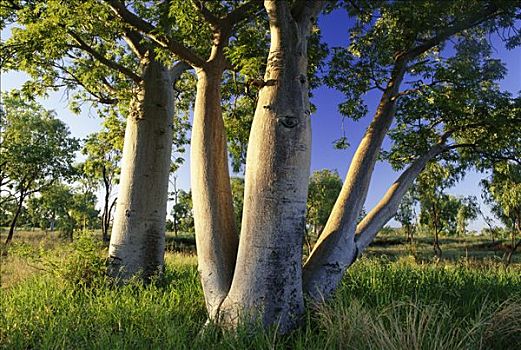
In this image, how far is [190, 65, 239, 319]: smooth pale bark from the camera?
409 centimetres

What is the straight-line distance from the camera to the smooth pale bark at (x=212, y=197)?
4.09 meters

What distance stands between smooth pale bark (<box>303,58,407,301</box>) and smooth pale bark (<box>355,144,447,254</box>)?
31 centimetres

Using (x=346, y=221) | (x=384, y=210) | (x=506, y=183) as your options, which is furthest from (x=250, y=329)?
(x=506, y=183)

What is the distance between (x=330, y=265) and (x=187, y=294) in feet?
5.76

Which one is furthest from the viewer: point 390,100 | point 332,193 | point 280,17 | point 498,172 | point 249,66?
point 332,193

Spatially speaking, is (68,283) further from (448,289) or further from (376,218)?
(448,289)

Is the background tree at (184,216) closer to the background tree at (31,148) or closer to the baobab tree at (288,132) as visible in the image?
the background tree at (31,148)

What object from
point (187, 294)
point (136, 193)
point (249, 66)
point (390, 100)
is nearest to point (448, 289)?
point (390, 100)

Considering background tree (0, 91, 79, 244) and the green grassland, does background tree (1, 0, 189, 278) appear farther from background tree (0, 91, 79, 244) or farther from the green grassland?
background tree (0, 91, 79, 244)

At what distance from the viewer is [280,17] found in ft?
12.6

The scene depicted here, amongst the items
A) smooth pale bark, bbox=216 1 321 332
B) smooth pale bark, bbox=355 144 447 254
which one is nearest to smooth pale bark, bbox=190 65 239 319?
smooth pale bark, bbox=216 1 321 332

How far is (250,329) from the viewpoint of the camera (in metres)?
3.42

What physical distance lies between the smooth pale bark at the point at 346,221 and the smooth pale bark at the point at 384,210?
31cm

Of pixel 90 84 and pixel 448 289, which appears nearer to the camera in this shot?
pixel 448 289
